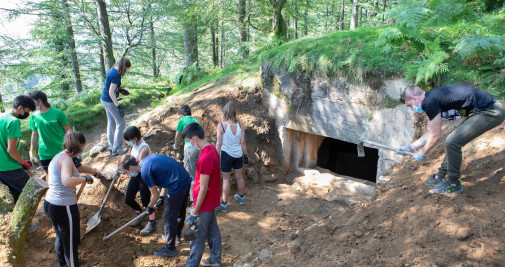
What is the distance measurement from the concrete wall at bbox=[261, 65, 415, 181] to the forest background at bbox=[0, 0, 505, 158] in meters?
0.29

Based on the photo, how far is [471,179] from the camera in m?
4.09

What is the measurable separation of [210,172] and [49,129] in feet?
9.91

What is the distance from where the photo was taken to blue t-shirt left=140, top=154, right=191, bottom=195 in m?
4.00

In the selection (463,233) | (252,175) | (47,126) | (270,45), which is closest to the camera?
(463,233)

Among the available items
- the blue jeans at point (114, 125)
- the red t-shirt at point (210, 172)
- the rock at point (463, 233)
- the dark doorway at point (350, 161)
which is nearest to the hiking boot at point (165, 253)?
the red t-shirt at point (210, 172)

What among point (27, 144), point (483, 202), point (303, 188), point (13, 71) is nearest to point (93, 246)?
point (303, 188)

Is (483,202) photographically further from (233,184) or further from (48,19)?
(48,19)

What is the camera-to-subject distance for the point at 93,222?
4895 mm

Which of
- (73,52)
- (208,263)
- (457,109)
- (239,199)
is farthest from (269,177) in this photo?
(73,52)

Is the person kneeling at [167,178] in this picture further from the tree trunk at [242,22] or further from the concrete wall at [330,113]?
the tree trunk at [242,22]

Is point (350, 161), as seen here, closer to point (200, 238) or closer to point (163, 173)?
point (200, 238)

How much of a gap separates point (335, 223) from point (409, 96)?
193cm

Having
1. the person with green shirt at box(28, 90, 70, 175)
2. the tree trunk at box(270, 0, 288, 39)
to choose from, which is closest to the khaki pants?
the person with green shirt at box(28, 90, 70, 175)

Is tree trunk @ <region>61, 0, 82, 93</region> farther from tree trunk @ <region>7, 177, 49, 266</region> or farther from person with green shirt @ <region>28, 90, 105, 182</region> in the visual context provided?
tree trunk @ <region>7, 177, 49, 266</region>
